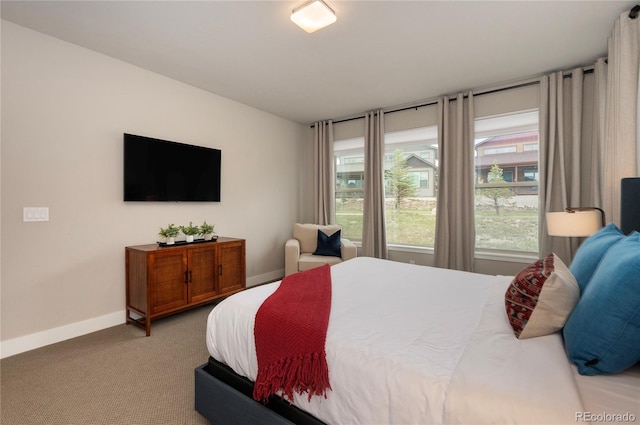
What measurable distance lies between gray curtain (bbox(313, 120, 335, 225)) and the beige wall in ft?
6.39

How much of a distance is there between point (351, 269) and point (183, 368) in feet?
4.88

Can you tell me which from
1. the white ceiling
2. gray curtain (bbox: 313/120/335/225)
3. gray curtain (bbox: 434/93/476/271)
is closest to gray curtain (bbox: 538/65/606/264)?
the white ceiling

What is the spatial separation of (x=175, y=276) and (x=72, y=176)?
130 cm

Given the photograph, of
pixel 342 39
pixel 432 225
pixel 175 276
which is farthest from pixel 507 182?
pixel 175 276

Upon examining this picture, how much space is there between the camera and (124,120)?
297cm

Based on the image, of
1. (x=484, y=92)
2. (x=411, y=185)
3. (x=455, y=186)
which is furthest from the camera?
(x=411, y=185)

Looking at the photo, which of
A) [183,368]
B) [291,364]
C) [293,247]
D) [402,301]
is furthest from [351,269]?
[293,247]

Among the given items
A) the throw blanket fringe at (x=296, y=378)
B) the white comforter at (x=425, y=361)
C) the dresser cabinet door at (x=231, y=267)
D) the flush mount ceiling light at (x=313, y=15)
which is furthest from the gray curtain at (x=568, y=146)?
the dresser cabinet door at (x=231, y=267)

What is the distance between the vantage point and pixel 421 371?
1.00 m

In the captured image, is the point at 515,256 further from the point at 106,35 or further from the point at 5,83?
the point at 5,83

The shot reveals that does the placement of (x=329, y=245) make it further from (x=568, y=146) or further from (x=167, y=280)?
(x=568, y=146)

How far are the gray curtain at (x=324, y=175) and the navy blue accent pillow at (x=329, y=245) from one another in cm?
73

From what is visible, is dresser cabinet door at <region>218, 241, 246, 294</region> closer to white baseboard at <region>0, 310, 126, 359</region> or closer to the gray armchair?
the gray armchair

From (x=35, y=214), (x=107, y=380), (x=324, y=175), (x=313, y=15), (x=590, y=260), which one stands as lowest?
(x=107, y=380)
